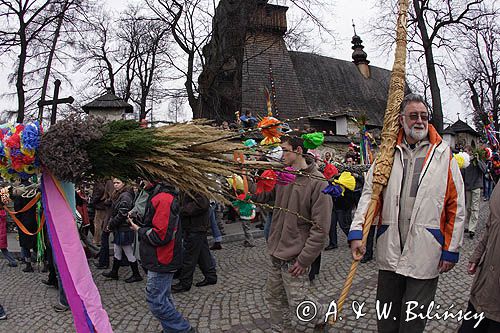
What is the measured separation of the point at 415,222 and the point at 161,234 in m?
2.21

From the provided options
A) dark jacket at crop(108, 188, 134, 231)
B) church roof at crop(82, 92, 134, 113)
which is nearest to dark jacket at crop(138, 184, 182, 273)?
dark jacket at crop(108, 188, 134, 231)

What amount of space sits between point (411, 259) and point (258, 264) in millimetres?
3992

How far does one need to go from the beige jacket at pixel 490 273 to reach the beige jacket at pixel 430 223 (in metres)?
0.20

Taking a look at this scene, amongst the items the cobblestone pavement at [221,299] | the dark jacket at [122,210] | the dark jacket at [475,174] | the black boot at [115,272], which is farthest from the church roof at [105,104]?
the dark jacket at [475,174]

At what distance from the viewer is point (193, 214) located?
5.35 meters

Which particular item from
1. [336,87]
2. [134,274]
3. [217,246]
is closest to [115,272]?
[134,274]

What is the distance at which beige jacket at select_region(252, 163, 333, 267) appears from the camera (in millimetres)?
3127

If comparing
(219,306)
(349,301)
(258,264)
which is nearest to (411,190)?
(349,301)

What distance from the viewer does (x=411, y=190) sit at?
2.66 meters

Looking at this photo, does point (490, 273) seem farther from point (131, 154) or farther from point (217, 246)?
point (217, 246)

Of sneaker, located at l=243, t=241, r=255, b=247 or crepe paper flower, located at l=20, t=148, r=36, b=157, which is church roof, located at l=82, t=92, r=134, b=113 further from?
crepe paper flower, located at l=20, t=148, r=36, b=157

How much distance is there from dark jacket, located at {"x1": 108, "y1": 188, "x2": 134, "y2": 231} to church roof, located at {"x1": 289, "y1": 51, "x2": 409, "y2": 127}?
2543 cm

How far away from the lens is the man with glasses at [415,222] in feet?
8.39

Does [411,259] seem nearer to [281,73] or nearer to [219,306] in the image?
[219,306]
